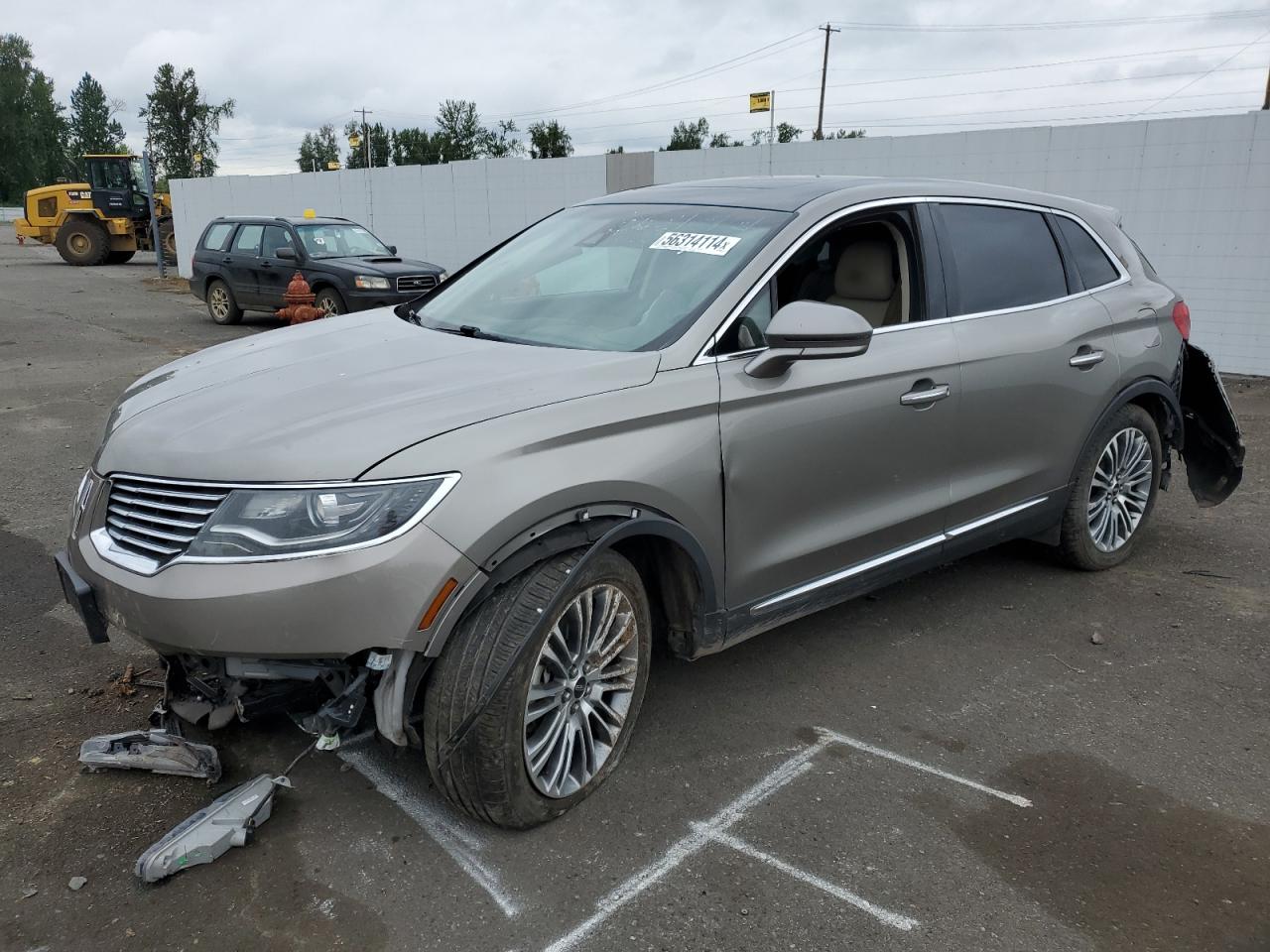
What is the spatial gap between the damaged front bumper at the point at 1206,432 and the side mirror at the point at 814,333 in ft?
9.46

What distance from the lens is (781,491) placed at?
3.29 m

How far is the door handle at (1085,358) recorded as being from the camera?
4398 mm

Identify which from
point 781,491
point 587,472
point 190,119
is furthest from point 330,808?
point 190,119

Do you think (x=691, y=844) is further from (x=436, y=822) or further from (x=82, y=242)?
(x=82, y=242)

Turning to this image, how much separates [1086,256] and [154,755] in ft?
14.6

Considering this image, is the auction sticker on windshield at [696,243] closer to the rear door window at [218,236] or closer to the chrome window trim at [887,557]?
the chrome window trim at [887,557]

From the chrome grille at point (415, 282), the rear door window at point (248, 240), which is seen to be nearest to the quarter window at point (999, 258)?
the chrome grille at point (415, 282)

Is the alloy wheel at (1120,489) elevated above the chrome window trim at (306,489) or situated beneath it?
situated beneath

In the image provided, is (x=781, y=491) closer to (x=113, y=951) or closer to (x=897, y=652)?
(x=897, y=652)

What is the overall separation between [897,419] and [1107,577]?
6.95ft

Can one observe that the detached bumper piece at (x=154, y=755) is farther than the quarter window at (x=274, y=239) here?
No

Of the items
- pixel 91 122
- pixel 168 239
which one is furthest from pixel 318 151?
pixel 168 239

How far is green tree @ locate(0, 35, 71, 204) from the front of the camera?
277ft

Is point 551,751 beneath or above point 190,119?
beneath
